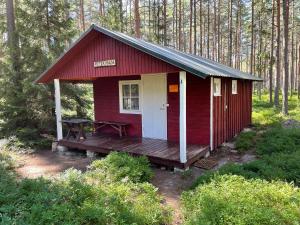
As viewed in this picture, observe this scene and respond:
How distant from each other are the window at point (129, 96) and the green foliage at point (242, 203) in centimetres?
491

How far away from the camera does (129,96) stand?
9.70m

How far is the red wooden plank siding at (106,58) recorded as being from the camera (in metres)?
6.99

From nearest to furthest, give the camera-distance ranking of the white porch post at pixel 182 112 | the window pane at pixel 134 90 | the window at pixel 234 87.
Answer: the white porch post at pixel 182 112, the window pane at pixel 134 90, the window at pixel 234 87

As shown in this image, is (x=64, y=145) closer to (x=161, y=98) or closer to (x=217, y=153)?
(x=161, y=98)

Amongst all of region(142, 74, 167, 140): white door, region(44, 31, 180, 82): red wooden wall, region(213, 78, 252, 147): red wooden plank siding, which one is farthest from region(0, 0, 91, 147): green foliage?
region(213, 78, 252, 147): red wooden plank siding

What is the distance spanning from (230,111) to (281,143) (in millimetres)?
2268

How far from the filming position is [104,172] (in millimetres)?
5996

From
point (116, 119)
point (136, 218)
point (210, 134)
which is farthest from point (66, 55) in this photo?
point (136, 218)

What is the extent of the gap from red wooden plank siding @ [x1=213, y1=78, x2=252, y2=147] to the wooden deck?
→ 1.15 meters

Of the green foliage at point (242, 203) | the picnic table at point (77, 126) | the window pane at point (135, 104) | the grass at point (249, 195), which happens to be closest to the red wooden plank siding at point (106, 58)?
the picnic table at point (77, 126)

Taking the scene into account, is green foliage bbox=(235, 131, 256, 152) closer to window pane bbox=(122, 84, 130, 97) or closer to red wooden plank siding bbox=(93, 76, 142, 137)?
red wooden plank siding bbox=(93, 76, 142, 137)

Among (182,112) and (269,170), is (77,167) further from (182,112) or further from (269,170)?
(269,170)

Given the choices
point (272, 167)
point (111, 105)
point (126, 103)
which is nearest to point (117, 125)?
point (126, 103)

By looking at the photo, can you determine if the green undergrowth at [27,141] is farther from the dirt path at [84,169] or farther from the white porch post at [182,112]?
the white porch post at [182,112]
